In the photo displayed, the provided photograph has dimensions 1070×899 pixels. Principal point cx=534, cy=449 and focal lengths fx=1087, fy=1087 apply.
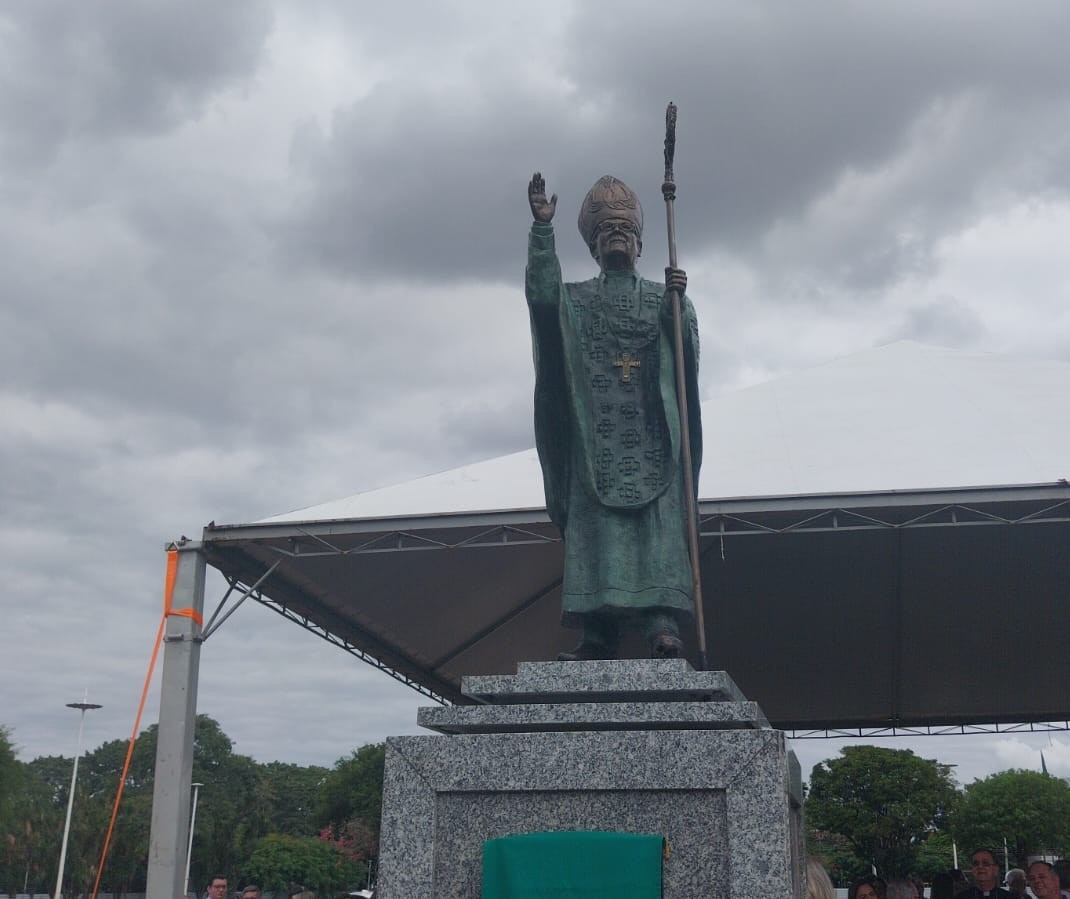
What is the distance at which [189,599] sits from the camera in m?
10.6

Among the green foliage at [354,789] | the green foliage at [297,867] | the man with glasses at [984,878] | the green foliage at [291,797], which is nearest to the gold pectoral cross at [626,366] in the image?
the man with glasses at [984,878]

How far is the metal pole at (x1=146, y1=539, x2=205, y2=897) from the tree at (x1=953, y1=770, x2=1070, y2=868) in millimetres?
31573

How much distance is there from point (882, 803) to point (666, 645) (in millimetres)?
34532

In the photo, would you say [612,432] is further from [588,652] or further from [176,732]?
[176,732]

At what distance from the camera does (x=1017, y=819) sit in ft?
116

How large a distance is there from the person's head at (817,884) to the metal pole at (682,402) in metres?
0.80

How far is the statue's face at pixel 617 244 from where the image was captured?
469 cm

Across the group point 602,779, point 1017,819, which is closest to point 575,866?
point 602,779

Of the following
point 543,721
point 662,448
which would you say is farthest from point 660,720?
point 662,448

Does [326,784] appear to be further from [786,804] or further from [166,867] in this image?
[786,804]

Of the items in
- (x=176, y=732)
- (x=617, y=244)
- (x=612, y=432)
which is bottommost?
(x=176, y=732)

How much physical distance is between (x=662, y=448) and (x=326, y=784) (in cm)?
4360

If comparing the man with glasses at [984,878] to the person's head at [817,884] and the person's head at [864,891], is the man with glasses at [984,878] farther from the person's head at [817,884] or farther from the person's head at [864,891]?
the person's head at [817,884]

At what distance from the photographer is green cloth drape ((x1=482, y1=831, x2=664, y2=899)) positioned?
3445 millimetres
